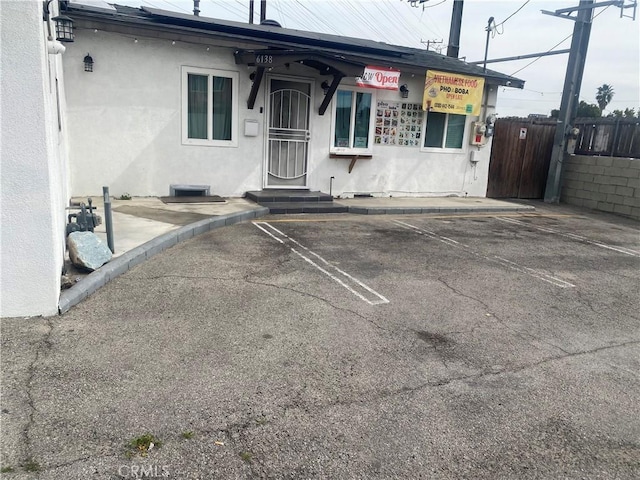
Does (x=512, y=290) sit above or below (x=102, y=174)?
below

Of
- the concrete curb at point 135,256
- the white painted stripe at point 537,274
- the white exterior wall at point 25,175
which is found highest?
the white exterior wall at point 25,175

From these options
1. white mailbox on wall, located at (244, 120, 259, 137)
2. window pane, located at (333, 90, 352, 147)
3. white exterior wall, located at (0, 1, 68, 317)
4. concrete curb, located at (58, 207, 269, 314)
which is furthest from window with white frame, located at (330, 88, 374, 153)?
white exterior wall, located at (0, 1, 68, 317)

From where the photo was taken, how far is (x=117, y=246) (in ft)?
19.7

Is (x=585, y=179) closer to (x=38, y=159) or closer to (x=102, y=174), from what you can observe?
(x=102, y=174)

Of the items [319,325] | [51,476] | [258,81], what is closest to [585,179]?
[258,81]

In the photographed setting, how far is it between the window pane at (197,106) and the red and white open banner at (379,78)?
11.8 feet

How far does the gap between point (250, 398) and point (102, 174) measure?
7803 millimetres

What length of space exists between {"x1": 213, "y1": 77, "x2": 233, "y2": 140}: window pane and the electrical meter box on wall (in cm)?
679

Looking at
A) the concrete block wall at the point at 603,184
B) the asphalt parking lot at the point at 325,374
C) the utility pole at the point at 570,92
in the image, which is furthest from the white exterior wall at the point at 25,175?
the utility pole at the point at 570,92

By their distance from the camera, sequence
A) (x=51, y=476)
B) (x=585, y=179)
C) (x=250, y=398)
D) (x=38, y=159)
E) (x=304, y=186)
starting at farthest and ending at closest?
(x=585, y=179)
(x=304, y=186)
(x=38, y=159)
(x=250, y=398)
(x=51, y=476)

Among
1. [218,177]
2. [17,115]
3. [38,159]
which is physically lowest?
[218,177]

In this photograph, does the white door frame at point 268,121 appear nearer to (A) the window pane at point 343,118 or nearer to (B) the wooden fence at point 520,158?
(A) the window pane at point 343,118

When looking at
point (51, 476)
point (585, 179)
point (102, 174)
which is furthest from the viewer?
point (585, 179)

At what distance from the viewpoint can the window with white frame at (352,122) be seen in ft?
37.6
